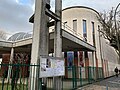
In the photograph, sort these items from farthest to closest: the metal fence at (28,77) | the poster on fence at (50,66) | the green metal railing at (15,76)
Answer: the poster on fence at (50,66)
the metal fence at (28,77)
the green metal railing at (15,76)

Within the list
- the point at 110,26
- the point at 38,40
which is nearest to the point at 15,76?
the point at 38,40

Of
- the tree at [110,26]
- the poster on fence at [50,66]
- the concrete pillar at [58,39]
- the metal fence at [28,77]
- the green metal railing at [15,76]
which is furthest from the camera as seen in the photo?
the tree at [110,26]

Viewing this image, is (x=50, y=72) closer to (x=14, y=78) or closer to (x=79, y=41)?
(x=14, y=78)

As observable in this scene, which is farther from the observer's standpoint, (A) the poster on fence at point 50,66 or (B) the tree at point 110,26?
(B) the tree at point 110,26

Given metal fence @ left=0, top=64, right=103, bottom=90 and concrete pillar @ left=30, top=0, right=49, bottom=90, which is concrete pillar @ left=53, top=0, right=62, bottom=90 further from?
concrete pillar @ left=30, top=0, right=49, bottom=90

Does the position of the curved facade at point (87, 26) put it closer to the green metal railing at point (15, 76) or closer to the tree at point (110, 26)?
the tree at point (110, 26)

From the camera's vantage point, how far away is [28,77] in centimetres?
838

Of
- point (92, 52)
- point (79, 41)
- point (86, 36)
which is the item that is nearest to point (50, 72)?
point (79, 41)

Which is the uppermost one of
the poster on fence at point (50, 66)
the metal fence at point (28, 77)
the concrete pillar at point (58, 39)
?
the concrete pillar at point (58, 39)

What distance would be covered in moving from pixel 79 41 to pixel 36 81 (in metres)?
9.98

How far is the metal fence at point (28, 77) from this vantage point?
7411mm

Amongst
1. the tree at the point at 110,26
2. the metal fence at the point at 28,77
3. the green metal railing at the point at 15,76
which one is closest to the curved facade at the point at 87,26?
the tree at the point at 110,26

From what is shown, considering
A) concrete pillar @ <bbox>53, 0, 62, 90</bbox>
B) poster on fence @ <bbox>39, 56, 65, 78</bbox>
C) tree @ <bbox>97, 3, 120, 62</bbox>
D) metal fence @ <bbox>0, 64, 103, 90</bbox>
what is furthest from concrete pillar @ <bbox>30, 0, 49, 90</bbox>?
tree @ <bbox>97, 3, 120, 62</bbox>

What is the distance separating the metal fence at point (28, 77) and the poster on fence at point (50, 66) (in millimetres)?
370
